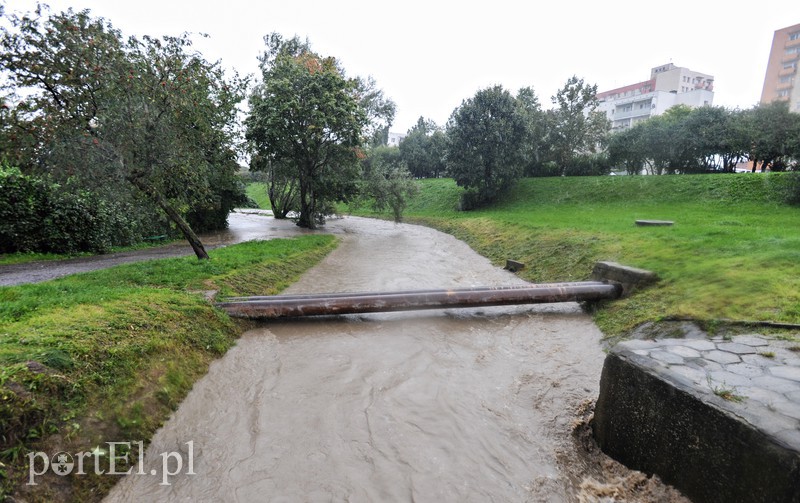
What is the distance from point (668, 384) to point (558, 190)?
3078 centimetres

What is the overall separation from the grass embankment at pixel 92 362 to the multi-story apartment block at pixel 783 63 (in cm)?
9457

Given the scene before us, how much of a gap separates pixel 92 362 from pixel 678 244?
1264cm

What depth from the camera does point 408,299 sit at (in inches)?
336

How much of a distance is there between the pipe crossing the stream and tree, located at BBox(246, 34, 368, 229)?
1480cm

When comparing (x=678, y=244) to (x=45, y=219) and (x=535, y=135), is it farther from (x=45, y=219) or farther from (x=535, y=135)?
(x=535, y=135)

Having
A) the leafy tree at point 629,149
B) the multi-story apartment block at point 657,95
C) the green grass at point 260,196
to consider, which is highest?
the multi-story apartment block at point 657,95

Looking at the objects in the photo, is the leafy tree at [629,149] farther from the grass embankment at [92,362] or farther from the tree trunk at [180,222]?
the grass embankment at [92,362]

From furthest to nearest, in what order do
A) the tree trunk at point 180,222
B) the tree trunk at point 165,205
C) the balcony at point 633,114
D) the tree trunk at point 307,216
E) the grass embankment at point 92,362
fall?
the balcony at point 633,114
the tree trunk at point 307,216
the tree trunk at point 180,222
the tree trunk at point 165,205
the grass embankment at point 92,362

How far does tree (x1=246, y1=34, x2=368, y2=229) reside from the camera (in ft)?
68.5

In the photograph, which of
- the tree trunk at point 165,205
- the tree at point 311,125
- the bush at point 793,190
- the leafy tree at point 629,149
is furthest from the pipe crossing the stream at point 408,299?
the leafy tree at point 629,149

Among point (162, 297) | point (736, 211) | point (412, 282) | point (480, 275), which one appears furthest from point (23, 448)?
point (736, 211)

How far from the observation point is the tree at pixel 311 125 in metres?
20.9

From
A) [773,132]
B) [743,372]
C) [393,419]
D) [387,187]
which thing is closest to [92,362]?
[393,419]

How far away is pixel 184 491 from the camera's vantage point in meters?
3.80
